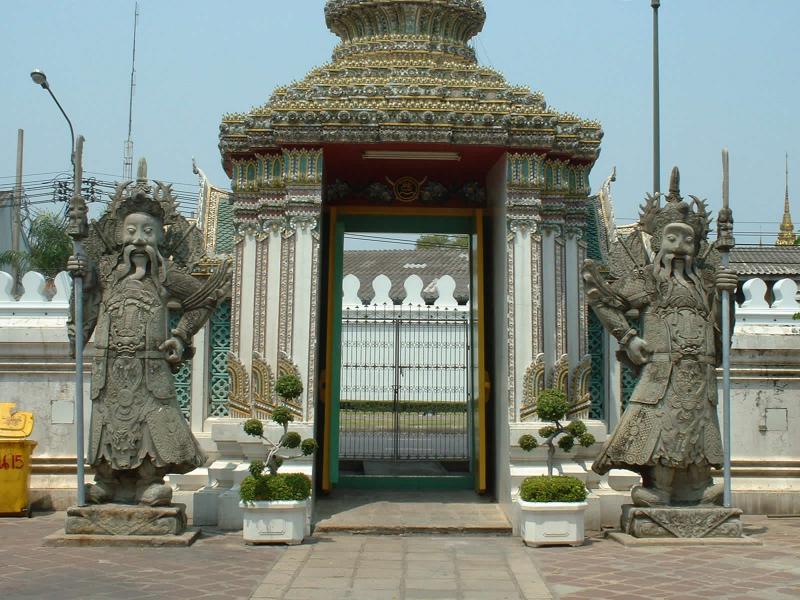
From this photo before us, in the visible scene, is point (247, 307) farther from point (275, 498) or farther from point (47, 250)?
point (47, 250)

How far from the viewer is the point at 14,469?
11477 millimetres

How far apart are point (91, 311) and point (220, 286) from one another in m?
1.23

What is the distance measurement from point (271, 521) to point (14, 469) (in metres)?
3.36

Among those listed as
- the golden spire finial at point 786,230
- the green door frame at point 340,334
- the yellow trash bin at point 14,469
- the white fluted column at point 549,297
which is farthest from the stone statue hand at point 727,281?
the golden spire finial at point 786,230

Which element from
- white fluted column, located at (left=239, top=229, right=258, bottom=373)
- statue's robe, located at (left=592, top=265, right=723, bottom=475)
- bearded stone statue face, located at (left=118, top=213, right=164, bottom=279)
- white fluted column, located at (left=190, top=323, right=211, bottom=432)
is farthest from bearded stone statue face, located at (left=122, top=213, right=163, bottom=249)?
statue's robe, located at (left=592, top=265, right=723, bottom=475)

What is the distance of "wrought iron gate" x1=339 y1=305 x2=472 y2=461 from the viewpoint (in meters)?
18.7

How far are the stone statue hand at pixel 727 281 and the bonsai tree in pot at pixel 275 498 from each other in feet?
13.5

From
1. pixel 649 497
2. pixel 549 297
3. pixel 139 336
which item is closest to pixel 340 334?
pixel 549 297

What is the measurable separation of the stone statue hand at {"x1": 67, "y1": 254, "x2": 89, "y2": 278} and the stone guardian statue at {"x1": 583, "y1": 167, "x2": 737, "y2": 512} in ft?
15.6

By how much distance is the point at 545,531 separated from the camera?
32.5ft

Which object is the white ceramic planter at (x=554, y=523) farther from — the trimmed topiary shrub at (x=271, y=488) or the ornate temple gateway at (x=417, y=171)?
the trimmed topiary shrub at (x=271, y=488)

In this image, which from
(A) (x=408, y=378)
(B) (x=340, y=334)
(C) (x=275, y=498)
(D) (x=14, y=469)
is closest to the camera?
(C) (x=275, y=498)

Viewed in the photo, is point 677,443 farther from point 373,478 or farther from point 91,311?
point 91,311

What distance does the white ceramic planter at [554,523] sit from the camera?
9859mm
